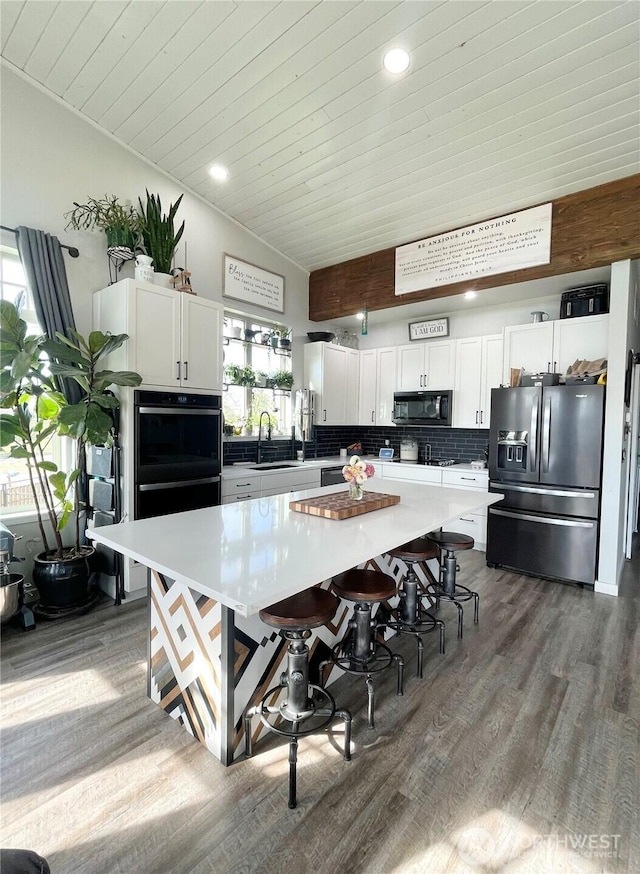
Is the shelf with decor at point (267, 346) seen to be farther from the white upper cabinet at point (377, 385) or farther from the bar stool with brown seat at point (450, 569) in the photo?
the bar stool with brown seat at point (450, 569)

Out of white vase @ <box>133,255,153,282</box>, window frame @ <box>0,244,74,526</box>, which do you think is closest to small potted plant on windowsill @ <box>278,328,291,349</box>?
white vase @ <box>133,255,153,282</box>

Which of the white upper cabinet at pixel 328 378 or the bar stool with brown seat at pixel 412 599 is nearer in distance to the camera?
the bar stool with brown seat at pixel 412 599

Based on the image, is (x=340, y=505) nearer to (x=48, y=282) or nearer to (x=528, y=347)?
(x=48, y=282)

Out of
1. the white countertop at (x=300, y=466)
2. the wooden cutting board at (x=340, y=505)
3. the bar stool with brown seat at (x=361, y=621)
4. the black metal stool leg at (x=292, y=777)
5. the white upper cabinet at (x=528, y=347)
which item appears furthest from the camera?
the white upper cabinet at (x=528, y=347)

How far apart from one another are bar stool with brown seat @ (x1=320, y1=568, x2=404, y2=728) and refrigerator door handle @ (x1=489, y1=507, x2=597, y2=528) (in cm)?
210

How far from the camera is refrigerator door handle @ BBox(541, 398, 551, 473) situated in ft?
11.5

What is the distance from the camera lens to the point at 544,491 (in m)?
3.56

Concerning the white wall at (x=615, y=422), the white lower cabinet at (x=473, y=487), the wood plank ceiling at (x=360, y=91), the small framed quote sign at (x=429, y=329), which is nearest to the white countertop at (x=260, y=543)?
the white wall at (x=615, y=422)

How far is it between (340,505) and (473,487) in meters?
2.42

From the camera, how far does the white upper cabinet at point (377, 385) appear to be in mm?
5145

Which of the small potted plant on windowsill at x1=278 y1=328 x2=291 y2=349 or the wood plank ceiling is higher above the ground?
the wood plank ceiling

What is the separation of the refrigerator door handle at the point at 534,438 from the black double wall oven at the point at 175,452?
8.99 ft

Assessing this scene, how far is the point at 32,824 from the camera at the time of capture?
54.2 inches

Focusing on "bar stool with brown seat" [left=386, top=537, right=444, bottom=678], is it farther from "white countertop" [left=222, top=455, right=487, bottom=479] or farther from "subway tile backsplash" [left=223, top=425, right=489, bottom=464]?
"subway tile backsplash" [left=223, top=425, right=489, bottom=464]
